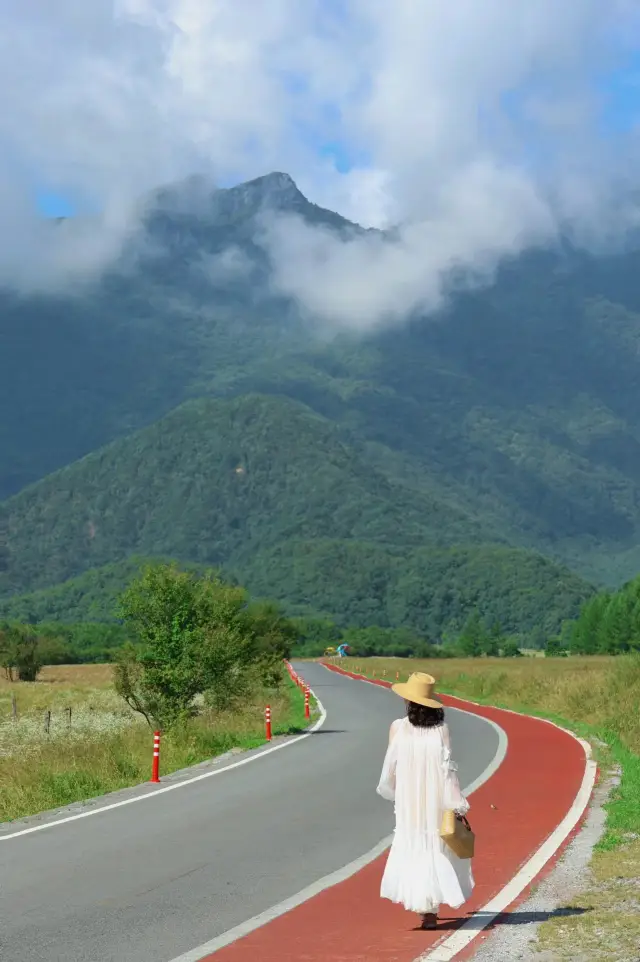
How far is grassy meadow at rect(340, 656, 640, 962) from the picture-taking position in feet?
25.1

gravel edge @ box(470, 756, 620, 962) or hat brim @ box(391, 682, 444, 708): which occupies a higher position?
hat brim @ box(391, 682, 444, 708)

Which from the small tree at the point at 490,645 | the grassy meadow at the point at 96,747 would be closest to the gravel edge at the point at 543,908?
the grassy meadow at the point at 96,747

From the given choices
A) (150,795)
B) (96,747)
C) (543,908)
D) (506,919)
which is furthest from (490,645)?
(506,919)

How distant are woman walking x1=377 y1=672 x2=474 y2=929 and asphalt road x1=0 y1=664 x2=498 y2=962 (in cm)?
132

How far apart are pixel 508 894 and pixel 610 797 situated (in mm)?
6685

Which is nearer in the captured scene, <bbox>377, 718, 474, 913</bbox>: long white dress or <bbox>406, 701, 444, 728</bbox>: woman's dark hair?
<bbox>377, 718, 474, 913</bbox>: long white dress

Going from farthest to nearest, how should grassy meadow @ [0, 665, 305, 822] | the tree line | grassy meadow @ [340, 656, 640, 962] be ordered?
the tree line → grassy meadow @ [0, 665, 305, 822] → grassy meadow @ [340, 656, 640, 962]

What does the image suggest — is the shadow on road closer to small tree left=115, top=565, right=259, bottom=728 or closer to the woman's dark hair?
the woman's dark hair

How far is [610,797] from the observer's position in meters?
15.6

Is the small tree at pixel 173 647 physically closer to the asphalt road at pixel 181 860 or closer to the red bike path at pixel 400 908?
the asphalt road at pixel 181 860

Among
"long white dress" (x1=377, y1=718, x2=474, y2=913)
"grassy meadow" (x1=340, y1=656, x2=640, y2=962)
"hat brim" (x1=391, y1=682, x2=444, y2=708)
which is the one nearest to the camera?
"grassy meadow" (x1=340, y1=656, x2=640, y2=962)

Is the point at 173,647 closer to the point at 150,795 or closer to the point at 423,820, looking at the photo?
the point at 150,795

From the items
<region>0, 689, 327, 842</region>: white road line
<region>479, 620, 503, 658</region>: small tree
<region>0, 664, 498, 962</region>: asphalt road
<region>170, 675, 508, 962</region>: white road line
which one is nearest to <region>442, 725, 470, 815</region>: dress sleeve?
<region>170, 675, 508, 962</region>: white road line

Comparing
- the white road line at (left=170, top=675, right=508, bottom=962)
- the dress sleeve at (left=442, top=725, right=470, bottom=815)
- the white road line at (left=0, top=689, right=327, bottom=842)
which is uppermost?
the dress sleeve at (left=442, top=725, right=470, bottom=815)
